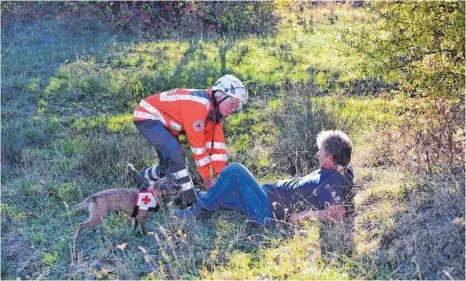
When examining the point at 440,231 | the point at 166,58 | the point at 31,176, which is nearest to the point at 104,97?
the point at 166,58

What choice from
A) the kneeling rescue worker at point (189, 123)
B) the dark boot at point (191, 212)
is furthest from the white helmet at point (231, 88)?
the dark boot at point (191, 212)

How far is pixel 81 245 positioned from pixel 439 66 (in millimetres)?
3984

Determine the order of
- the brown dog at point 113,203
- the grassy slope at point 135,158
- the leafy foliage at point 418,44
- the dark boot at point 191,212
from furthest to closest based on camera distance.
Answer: the leafy foliage at point 418,44 < the dark boot at point 191,212 < the brown dog at point 113,203 < the grassy slope at point 135,158

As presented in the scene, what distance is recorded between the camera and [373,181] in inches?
229

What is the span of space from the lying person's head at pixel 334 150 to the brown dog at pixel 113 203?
4.68ft

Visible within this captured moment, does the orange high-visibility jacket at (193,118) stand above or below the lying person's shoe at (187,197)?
above

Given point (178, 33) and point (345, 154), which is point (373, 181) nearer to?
point (345, 154)

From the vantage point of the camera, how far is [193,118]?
212 inches

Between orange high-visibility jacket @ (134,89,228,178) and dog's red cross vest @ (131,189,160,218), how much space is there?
0.66 meters

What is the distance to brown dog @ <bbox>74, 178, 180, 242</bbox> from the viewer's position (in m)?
4.92

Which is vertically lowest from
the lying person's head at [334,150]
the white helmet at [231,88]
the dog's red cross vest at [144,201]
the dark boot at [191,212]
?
the dark boot at [191,212]

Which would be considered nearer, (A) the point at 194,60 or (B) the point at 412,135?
(B) the point at 412,135

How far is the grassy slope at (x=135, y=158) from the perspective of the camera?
4570 millimetres

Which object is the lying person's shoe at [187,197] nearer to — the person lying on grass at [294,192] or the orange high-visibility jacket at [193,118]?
the person lying on grass at [294,192]
